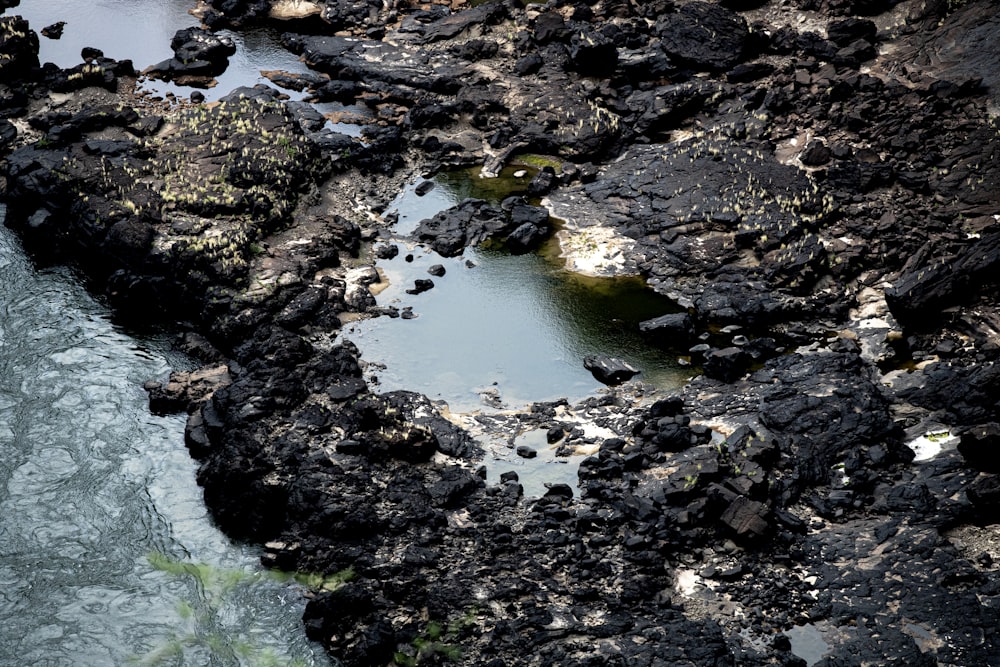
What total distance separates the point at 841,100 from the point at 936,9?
396 cm

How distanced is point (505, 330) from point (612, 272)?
9.93ft

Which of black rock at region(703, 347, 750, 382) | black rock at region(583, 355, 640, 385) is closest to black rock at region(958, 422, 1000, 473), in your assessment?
black rock at region(703, 347, 750, 382)

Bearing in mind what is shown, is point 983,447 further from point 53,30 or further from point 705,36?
point 53,30

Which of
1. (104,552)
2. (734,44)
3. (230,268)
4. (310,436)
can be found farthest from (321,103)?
(104,552)

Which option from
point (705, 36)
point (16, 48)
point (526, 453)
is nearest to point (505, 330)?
point (526, 453)

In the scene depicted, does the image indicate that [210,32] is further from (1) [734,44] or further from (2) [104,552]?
(2) [104,552]

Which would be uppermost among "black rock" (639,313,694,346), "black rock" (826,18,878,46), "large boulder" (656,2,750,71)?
"black rock" (826,18,878,46)

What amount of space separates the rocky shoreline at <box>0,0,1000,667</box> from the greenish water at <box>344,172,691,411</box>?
1.82ft

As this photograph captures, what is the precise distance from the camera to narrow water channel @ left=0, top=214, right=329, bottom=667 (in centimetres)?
1548

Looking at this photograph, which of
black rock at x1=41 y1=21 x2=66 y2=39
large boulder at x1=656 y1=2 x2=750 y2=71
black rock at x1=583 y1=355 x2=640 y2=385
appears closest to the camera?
black rock at x1=583 y1=355 x2=640 y2=385

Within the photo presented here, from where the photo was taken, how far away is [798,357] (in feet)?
61.8

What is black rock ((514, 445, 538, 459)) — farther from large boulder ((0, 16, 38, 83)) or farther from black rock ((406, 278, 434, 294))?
large boulder ((0, 16, 38, 83))

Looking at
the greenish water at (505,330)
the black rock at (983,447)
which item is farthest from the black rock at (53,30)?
the black rock at (983,447)

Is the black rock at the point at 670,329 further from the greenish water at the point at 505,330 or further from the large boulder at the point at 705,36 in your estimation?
Result: the large boulder at the point at 705,36
